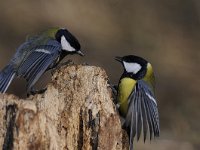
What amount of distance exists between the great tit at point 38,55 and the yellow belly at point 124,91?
0.45 metres

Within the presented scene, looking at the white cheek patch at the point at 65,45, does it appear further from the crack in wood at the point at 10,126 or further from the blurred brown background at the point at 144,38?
the blurred brown background at the point at 144,38

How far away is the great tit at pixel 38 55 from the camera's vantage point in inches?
179

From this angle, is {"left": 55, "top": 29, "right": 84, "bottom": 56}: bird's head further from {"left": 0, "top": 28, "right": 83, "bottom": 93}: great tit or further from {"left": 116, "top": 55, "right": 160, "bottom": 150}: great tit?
{"left": 116, "top": 55, "right": 160, "bottom": 150}: great tit

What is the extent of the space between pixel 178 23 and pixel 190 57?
720 millimetres

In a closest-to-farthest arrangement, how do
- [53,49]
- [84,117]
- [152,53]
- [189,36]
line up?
[84,117] → [53,49] → [152,53] → [189,36]

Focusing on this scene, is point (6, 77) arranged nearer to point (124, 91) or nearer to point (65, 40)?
point (65, 40)

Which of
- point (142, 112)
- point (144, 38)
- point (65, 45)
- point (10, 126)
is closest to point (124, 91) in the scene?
point (142, 112)

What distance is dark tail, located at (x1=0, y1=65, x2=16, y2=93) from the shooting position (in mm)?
4465

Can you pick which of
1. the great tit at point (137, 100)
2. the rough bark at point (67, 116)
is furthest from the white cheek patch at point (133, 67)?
the rough bark at point (67, 116)

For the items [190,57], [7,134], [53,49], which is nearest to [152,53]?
[190,57]

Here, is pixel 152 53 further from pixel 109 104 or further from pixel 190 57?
pixel 109 104

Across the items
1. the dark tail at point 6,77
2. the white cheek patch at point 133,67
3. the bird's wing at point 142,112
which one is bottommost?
the bird's wing at point 142,112

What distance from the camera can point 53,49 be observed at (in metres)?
4.71

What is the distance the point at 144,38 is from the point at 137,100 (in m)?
4.00
